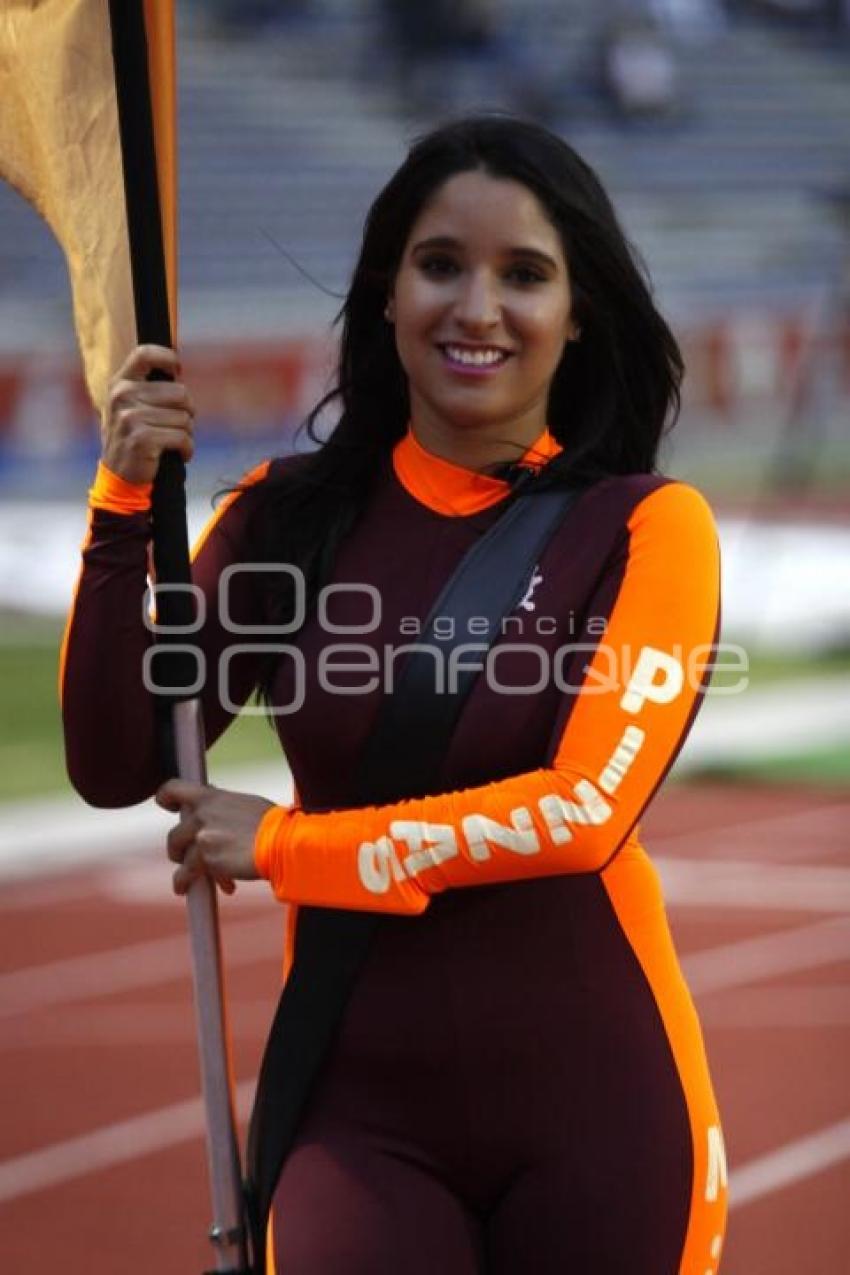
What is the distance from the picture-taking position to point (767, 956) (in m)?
6.83

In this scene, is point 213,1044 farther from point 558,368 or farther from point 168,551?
point 558,368

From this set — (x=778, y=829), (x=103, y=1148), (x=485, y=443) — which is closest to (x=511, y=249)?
(x=485, y=443)

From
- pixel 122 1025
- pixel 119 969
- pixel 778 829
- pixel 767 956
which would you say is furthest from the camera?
pixel 778 829

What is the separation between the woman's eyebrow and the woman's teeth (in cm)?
9

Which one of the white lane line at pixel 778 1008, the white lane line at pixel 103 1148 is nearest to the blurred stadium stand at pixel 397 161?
the white lane line at pixel 778 1008

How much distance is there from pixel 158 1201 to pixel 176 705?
112 inches

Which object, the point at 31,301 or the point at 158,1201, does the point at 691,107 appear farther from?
the point at 158,1201

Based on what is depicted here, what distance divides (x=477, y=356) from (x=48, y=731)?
28.2ft

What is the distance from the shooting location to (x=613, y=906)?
2.16 metres

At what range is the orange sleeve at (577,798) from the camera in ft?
6.70

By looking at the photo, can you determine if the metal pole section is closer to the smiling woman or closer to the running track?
the smiling woman

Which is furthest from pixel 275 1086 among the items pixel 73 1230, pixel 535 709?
pixel 73 1230

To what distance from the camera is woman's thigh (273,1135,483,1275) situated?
6.62ft

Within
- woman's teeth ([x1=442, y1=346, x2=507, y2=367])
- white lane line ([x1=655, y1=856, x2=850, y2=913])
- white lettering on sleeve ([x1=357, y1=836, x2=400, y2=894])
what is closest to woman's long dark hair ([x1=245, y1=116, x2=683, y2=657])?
woman's teeth ([x1=442, y1=346, x2=507, y2=367])
